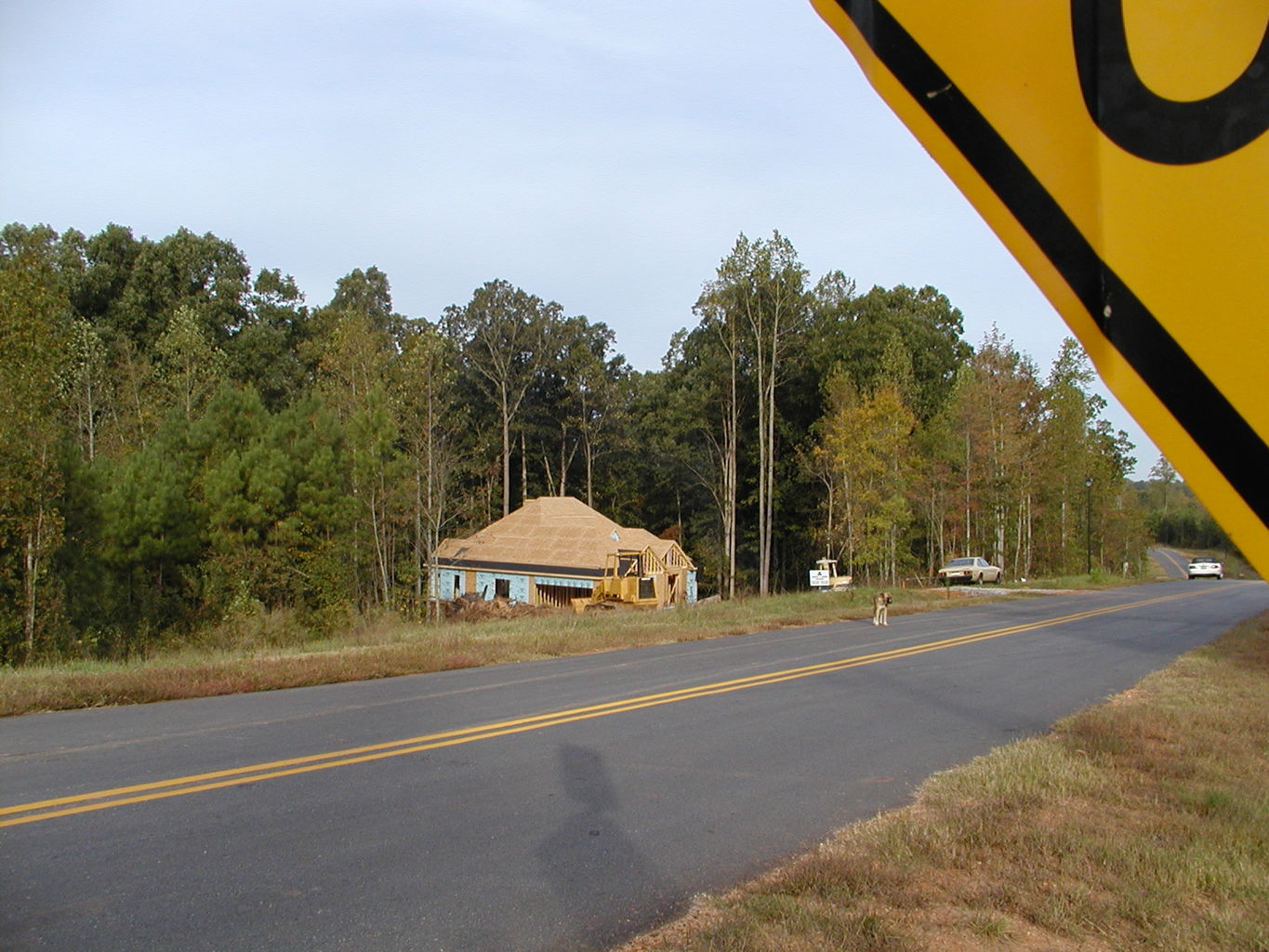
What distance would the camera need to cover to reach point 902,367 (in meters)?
47.2

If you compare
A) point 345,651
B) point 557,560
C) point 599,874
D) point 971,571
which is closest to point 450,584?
point 557,560

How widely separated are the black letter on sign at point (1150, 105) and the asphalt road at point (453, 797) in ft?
14.5

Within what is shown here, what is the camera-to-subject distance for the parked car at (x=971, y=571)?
4481 cm

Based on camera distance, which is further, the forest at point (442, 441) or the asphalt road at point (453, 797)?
the forest at point (442, 441)

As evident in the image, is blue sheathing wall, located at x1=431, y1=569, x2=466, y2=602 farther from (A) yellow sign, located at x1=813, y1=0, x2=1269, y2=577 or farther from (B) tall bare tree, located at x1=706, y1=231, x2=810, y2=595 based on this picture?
(A) yellow sign, located at x1=813, y1=0, x2=1269, y2=577

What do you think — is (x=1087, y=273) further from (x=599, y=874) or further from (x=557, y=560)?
(x=557, y=560)

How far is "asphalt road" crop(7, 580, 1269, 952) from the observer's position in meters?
4.75

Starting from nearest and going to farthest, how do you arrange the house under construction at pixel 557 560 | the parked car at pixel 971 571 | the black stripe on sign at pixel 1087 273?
1. the black stripe on sign at pixel 1087 273
2. the house under construction at pixel 557 560
3. the parked car at pixel 971 571

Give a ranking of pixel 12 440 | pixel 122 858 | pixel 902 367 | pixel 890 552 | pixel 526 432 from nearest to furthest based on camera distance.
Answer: pixel 122 858
pixel 12 440
pixel 890 552
pixel 902 367
pixel 526 432

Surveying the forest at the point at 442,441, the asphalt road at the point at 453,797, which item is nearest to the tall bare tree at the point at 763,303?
the forest at the point at 442,441

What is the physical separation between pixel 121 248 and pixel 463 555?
25363 mm

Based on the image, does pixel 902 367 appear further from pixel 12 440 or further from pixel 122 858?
pixel 122 858

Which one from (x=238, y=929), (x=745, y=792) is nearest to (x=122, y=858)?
(x=238, y=929)

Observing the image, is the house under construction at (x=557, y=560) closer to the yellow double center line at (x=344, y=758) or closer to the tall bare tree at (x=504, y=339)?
the tall bare tree at (x=504, y=339)
